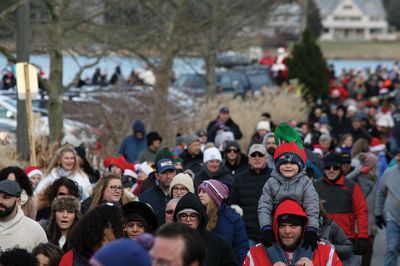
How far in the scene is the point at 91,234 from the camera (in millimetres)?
7391

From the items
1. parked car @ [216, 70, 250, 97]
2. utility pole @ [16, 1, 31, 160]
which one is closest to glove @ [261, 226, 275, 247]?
utility pole @ [16, 1, 31, 160]

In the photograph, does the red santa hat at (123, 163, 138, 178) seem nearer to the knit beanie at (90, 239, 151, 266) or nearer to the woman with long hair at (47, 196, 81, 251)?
the woman with long hair at (47, 196, 81, 251)

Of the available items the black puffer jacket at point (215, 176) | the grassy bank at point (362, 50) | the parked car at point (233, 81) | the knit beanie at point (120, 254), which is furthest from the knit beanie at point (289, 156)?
the grassy bank at point (362, 50)

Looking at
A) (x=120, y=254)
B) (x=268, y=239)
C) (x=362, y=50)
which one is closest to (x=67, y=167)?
(x=268, y=239)

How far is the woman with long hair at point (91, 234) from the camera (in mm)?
7395

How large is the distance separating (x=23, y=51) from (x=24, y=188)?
6.24m

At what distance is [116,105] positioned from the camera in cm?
2416

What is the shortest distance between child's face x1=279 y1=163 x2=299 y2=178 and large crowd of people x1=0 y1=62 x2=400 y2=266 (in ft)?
0.03

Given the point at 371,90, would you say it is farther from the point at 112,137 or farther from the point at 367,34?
the point at 367,34

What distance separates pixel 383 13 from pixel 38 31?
438 feet

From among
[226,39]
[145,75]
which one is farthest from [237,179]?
[145,75]

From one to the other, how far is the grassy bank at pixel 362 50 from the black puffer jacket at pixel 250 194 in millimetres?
87972

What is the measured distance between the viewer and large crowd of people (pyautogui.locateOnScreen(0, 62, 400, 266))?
7.41 m

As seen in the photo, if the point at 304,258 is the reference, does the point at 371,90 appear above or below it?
above
